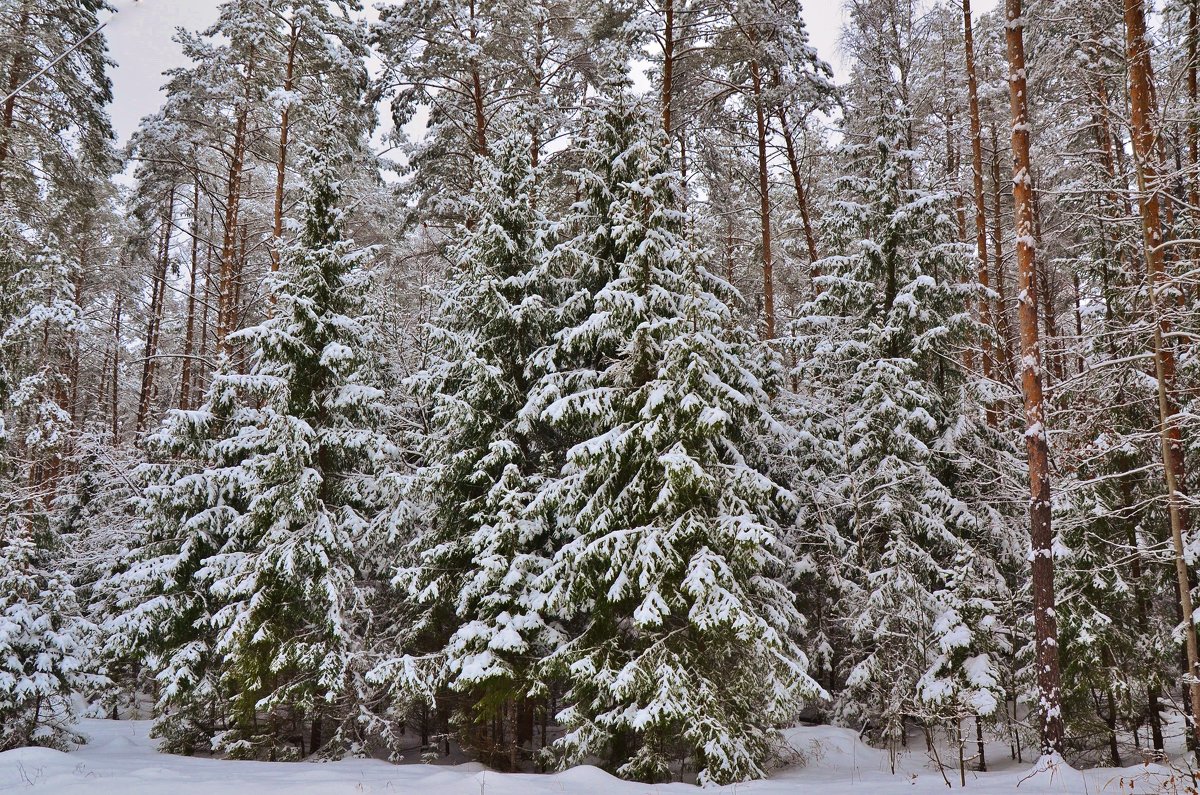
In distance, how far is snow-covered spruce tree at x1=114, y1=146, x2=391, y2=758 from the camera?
1236 centimetres

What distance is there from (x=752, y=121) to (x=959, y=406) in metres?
9.18

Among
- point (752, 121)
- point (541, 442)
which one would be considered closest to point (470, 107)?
point (752, 121)

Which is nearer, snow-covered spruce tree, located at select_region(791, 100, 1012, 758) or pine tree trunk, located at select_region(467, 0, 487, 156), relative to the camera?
snow-covered spruce tree, located at select_region(791, 100, 1012, 758)

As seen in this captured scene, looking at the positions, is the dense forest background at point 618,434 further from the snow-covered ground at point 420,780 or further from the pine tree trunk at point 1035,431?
the snow-covered ground at point 420,780

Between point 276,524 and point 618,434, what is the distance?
253 inches

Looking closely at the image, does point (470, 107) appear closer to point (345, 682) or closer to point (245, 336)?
point (245, 336)

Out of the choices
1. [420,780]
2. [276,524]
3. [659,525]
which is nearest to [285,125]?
[276,524]

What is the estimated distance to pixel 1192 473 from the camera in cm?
1125

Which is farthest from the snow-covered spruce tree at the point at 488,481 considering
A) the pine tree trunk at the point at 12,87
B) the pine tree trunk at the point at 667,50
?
the pine tree trunk at the point at 12,87

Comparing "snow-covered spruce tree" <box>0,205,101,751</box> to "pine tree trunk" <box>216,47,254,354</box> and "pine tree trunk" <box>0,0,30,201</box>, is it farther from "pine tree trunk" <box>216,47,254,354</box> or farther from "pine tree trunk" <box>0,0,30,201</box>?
"pine tree trunk" <box>216,47,254,354</box>

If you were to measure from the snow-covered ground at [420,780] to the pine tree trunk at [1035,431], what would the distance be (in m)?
1.01

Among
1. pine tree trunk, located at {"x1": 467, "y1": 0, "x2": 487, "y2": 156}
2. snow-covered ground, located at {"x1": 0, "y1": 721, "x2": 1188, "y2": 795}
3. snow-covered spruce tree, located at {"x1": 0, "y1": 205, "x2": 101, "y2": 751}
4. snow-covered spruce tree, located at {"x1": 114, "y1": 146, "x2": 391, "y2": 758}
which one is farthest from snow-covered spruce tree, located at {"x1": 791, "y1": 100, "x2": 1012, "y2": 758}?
snow-covered spruce tree, located at {"x1": 0, "y1": 205, "x2": 101, "y2": 751}

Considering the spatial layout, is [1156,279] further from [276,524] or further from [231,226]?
[231,226]

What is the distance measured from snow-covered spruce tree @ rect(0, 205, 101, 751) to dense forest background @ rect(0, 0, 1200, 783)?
3.7 inches
